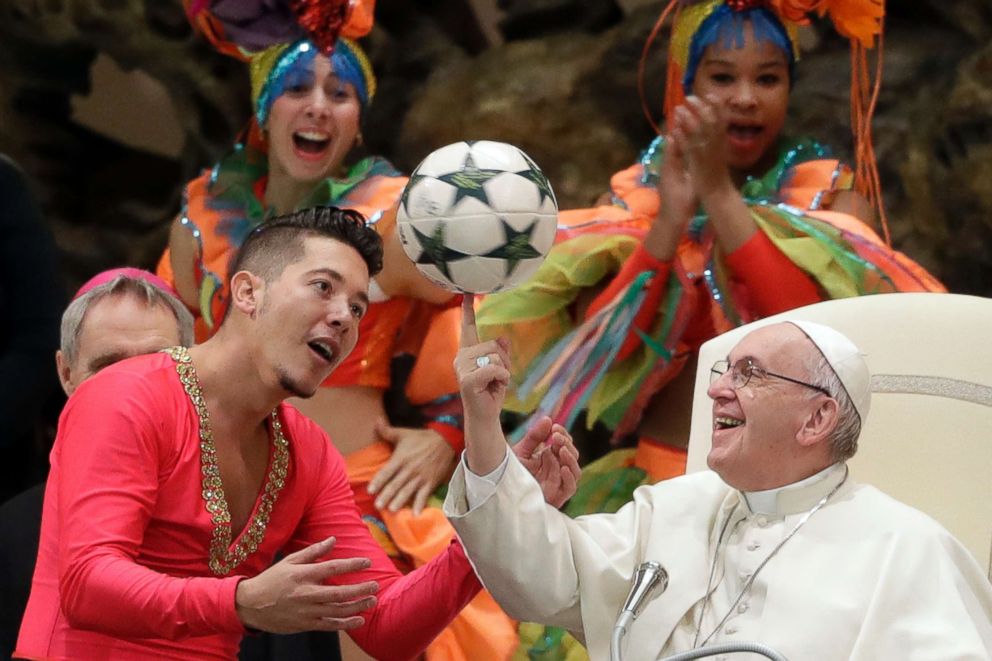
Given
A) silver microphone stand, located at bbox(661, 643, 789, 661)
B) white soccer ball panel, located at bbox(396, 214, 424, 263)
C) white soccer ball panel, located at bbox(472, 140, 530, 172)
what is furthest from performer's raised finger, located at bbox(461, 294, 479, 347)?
silver microphone stand, located at bbox(661, 643, 789, 661)

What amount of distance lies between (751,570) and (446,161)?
803 millimetres

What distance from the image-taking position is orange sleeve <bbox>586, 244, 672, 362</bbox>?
386 centimetres

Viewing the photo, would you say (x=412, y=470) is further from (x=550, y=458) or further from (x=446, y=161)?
(x=446, y=161)

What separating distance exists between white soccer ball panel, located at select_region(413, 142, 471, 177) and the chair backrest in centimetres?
68

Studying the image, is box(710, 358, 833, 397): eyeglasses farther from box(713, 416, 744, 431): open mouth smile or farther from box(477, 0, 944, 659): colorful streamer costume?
box(477, 0, 944, 659): colorful streamer costume

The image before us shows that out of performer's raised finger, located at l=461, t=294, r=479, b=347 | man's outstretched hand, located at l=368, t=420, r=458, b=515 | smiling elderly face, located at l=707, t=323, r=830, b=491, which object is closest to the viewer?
performer's raised finger, located at l=461, t=294, r=479, b=347

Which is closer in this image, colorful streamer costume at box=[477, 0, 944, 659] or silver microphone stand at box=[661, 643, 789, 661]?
silver microphone stand at box=[661, 643, 789, 661]

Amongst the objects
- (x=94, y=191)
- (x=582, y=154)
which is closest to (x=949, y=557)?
(x=582, y=154)

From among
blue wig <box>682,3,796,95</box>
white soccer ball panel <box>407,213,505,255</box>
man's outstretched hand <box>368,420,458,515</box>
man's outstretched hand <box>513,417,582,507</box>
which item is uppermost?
white soccer ball panel <box>407,213,505,255</box>

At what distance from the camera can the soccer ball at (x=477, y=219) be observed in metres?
2.73

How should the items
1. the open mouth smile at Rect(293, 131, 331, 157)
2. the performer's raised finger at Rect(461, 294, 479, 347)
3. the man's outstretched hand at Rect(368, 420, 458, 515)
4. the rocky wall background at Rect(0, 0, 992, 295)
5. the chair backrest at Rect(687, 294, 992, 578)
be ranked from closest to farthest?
the performer's raised finger at Rect(461, 294, 479, 347)
the chair backrest at Rect(687, 294, 992, 578)
the man's outstretched hand at Rect(368, 420, 458, 515)
the open mouth smile at Rect(293, 131, 331, 157)
the rocky wall background at Rect(0, 0, 992, 295)

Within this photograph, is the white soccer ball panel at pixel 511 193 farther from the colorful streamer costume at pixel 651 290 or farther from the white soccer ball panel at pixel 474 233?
the colorful streamer costume at pixel 651 290

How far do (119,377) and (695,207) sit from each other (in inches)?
57.8

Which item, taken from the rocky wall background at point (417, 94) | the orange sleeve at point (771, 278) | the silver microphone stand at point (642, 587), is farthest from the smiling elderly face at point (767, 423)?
the rocky wall background at point (417, 94)
